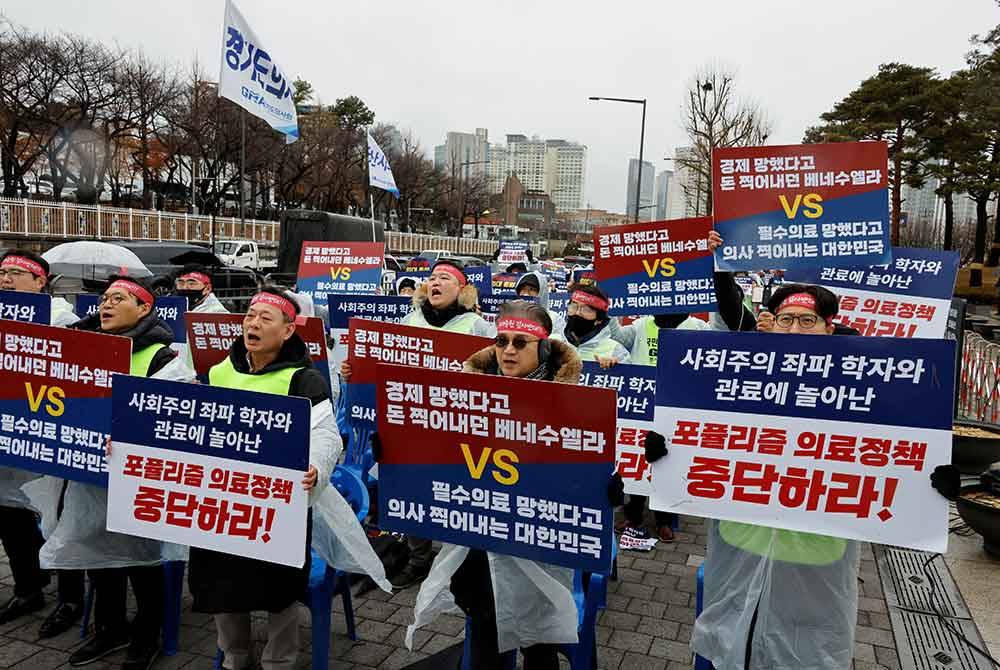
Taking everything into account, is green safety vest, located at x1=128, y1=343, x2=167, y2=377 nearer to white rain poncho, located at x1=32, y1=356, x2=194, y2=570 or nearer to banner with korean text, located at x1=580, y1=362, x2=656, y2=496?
white rain poncho, located at x1=32, y1=356, x2=194, y2=570

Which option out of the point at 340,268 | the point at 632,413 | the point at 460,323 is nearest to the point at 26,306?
the point at 460,323

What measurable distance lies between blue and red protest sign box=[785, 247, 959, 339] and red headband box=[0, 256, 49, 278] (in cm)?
582

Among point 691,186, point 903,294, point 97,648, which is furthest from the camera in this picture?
point 691,186

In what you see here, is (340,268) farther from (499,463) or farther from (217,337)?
(499,463)

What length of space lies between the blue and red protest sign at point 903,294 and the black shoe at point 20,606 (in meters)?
5.89

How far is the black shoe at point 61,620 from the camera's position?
412cm

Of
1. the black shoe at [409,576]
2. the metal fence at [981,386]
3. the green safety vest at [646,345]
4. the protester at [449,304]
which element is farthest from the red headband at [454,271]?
the metal fence at [981,386]

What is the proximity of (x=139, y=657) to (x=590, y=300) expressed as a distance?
3.71m

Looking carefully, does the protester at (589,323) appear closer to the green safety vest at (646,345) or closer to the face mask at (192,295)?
the green safety vest at (646,345)

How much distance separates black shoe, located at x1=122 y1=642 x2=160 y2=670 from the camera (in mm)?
3760

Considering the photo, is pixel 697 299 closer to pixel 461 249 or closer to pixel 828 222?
pixel 828 222

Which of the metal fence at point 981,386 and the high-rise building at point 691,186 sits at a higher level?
the high-rise building at point 691,186

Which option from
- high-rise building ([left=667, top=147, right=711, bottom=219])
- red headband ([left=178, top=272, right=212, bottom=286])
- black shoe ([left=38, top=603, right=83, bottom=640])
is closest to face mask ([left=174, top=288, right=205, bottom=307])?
red headband ([left=178, top=272, right=212, bottom=286])

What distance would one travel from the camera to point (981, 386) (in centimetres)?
976
